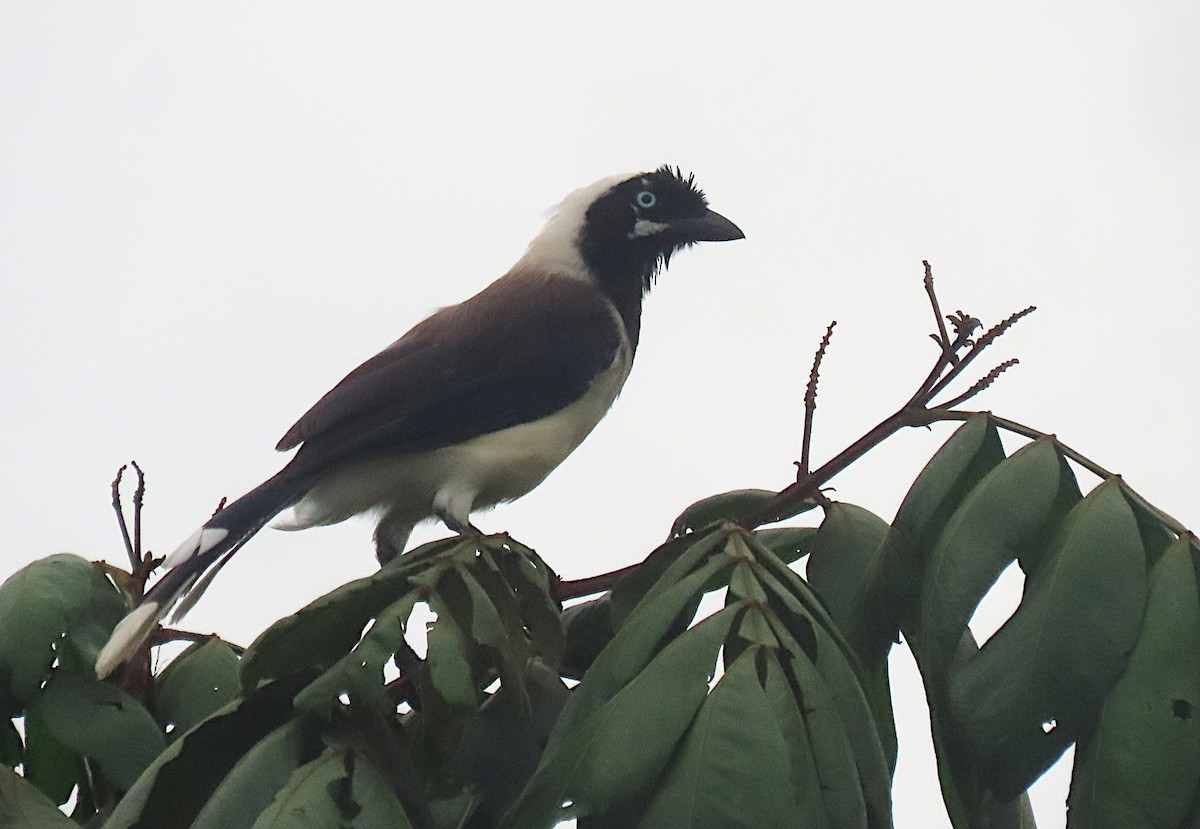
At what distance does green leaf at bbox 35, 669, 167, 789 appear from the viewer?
2.62 m

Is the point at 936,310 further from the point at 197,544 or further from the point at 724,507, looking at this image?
the point at 197,544

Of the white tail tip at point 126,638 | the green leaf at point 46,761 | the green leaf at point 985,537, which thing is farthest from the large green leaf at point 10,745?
the green leaf at point 985,537

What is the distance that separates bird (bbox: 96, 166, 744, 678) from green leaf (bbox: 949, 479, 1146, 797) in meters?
2.23

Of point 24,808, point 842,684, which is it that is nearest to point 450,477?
point 24,808

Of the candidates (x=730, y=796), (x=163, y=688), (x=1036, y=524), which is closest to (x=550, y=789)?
(x=730, y=796)

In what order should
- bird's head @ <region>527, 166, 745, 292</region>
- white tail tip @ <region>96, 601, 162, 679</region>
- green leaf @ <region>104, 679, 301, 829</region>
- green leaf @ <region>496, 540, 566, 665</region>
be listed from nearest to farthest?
green leaf @ <region>104, 679, 301, 829</region> → green leaf @ <region>496, 540, 566, 665</region> → white tail tip @ <region>96, 601, 162, 679</region> → bird's head @ <region>527, 166, 745, 292</region>

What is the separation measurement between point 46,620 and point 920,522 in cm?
162

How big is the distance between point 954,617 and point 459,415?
7.45 feet

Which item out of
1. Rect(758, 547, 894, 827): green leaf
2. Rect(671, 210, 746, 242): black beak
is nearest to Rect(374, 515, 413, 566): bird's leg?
Rect(671, 210, 746, 242): black beak

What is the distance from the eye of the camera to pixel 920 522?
7.57 ft

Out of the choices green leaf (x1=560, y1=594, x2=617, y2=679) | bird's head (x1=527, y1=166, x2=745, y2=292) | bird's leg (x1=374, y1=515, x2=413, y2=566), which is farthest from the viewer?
bird's head (x1=527, y1=166, x2=745, y2=292)

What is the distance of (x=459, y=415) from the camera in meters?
4.15

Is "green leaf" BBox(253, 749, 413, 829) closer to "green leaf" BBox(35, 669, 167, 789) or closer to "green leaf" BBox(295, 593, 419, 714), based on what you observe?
"green leaf" BBox(295, 593, 419, 714)

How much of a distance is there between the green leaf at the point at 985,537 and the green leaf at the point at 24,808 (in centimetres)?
141
